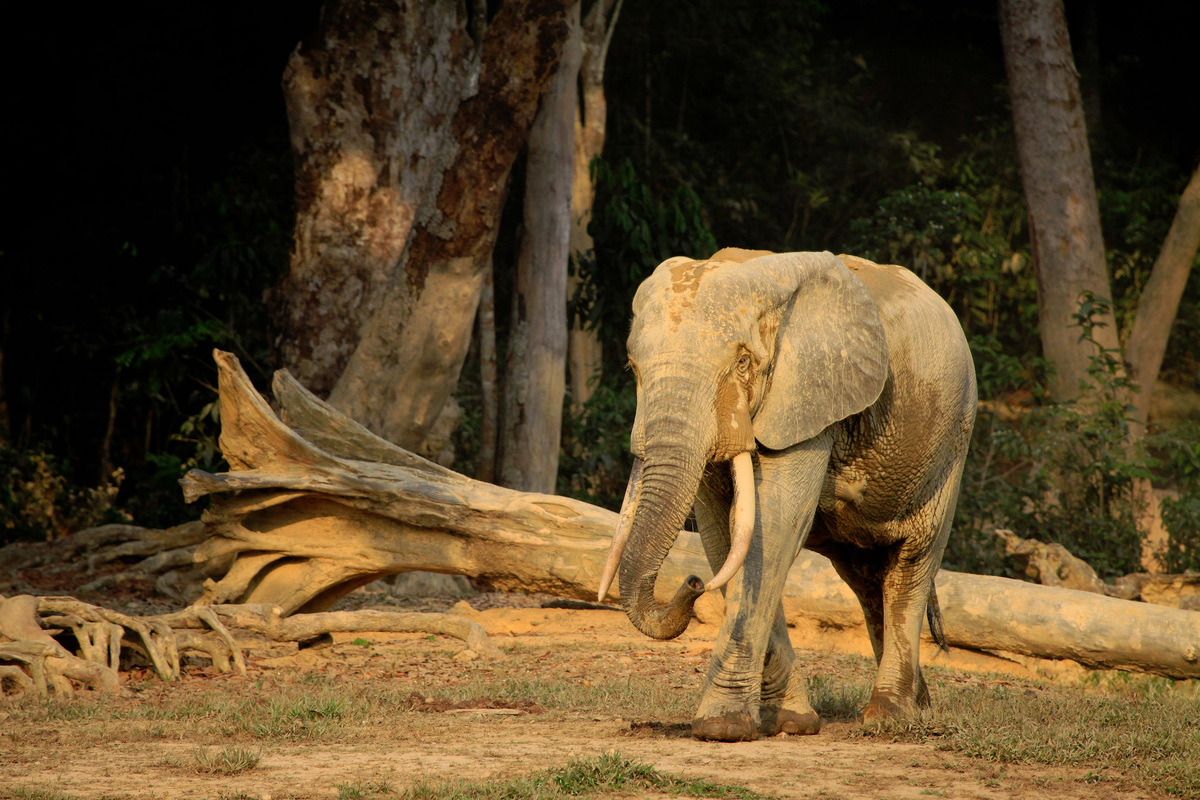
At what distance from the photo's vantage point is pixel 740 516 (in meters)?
4.30

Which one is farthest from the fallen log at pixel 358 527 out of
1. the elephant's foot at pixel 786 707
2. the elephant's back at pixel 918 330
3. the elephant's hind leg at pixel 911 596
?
the elephant's foot at pixel 786 707

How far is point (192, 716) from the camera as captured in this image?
5.36 meters

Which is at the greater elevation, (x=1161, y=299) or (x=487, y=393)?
(x=1161, y=299)

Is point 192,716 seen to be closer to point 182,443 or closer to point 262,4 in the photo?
point 182,443

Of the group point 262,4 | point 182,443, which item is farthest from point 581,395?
point 262,4

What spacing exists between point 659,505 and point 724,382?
1.73 ft

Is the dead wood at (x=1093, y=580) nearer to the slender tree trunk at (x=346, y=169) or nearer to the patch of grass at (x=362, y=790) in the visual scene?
the slender tree trunk at (x=346, y=169)

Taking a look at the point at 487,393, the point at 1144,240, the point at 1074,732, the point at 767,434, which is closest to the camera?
the point at 767,434

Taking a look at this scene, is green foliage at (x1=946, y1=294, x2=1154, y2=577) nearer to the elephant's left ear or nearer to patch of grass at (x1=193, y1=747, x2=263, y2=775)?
the elephant's left ear

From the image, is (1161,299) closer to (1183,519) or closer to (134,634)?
(1183,519)

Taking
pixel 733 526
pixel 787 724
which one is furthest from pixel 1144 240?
pixel 733 526

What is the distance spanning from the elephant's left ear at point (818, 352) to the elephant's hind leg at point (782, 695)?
0.86 metres

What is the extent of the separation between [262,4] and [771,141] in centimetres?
830

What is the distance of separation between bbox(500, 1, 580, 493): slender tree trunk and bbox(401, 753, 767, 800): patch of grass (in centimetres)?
759
